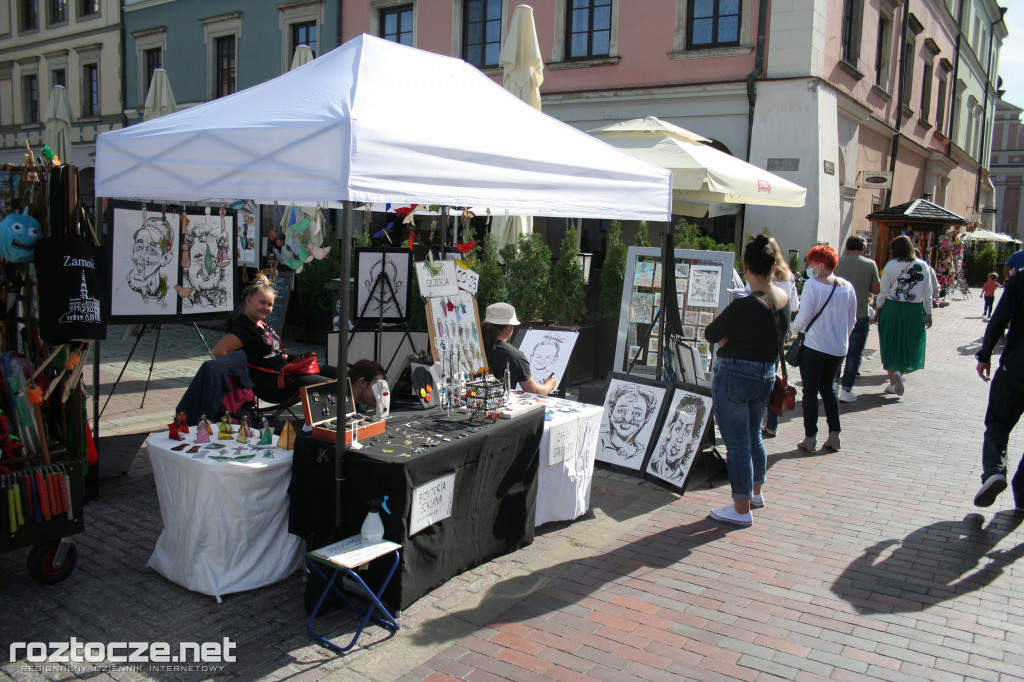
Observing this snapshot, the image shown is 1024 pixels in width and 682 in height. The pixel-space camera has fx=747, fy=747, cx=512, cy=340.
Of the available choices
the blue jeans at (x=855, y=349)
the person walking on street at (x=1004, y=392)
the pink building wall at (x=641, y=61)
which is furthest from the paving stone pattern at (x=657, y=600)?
the pink building wall at (x=641, y=61)

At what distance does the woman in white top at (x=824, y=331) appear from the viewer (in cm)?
642

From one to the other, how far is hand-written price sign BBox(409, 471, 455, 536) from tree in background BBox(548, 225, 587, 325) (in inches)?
199

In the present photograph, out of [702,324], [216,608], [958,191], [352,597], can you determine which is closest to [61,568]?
[216,608]

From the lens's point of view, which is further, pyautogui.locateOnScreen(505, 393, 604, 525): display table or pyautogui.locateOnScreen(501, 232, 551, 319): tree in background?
pyautogui.locateOnScreen(501, 232, 551, 319): tree in background

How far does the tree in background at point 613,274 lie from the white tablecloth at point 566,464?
12.8 ft

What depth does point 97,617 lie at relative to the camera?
354 cm

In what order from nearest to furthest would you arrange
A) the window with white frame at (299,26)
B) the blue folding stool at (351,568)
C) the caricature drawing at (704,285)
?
the blue folding stool at (351,568)
the caricature drawing at (704,285)
the window with white frame at (299,26)

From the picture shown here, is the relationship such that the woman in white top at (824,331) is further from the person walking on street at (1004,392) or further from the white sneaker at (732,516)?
the white sneaker at (732,516)

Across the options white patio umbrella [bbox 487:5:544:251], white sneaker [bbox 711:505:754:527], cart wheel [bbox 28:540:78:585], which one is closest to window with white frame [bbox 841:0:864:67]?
white patio umbrella [bbox 487:5:544:251]

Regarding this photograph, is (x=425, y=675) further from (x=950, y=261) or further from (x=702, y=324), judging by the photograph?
(x=950, y=261)

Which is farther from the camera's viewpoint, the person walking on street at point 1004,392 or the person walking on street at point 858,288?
the person walking on street at point 858,288

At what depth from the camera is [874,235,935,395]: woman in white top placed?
29.0ft

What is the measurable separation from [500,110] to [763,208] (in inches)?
393

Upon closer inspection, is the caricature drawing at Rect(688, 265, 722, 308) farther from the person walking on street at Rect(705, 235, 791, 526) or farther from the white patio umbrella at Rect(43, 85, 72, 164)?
the white patio umbrella at Rect(43, 85, 72, 164)
